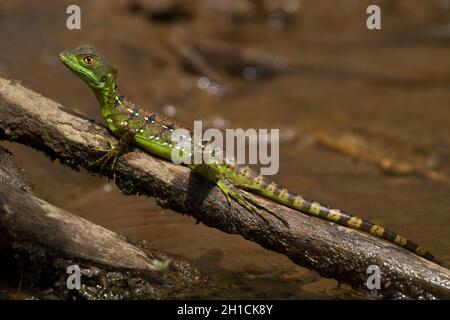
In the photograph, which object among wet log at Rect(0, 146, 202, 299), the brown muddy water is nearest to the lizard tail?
Answer: the brown muddy water

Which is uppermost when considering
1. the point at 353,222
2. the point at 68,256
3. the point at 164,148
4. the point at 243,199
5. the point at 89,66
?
the point at 89,66

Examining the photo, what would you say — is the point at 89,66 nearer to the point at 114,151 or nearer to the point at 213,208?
the point at 114,151

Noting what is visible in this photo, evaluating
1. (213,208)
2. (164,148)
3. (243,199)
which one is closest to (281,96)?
(164,148)

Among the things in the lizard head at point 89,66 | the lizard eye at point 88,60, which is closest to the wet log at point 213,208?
the lizard head at point 89,66

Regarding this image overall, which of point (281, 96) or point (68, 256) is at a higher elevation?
point (281, 96)

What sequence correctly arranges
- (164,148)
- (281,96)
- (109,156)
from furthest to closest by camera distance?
(281,96)
(164,148)
(109,156)

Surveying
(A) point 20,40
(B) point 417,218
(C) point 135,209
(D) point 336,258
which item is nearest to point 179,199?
(D) point 336,258

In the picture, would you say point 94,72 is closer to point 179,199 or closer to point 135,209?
point 179,199

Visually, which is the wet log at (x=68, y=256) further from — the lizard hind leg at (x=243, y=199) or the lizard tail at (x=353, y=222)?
the lizard tail at (x=353, y=222)
